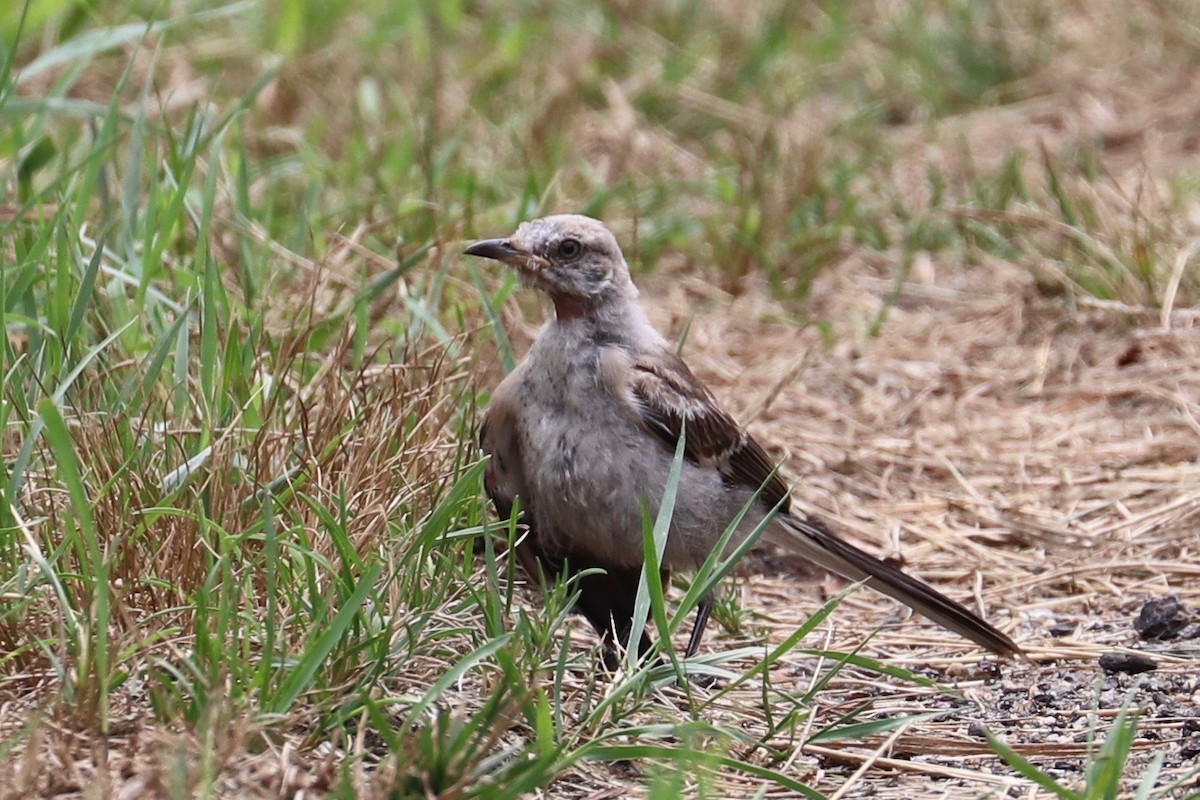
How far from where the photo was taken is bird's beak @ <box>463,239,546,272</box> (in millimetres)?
4379

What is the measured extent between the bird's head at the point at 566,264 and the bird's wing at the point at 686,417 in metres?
0.20

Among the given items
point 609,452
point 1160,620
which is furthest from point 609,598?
point 1160,620

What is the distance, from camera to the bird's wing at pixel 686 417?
4199 mm

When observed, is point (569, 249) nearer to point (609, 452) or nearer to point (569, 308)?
point (569, 308)

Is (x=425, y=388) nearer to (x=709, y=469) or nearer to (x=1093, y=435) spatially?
(x=709, y=469)

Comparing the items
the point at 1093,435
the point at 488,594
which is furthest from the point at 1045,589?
the point at 488,594

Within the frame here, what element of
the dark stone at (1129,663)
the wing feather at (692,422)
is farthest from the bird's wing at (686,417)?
the dark stone at (1129,663)

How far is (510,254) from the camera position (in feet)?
14.4

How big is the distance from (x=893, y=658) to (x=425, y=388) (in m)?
1.40

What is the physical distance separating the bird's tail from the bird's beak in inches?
36.5

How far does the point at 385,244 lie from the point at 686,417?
195 centimetres

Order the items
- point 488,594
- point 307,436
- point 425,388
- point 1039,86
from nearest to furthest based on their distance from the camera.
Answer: point 488,594, point 307,436, point 425,388, point 1039,86

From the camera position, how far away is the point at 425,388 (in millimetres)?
4113

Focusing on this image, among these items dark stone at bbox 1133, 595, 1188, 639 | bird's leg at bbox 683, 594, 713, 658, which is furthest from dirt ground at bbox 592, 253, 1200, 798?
bird's leg at bbox 683, 594, 713, 658
